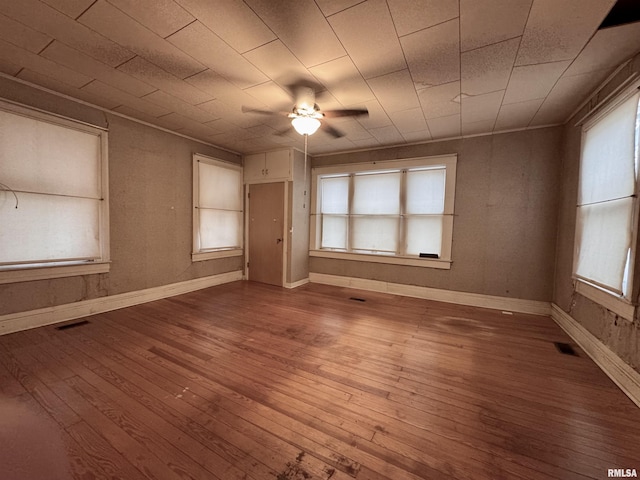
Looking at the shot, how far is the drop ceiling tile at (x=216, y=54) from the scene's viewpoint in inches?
79.0

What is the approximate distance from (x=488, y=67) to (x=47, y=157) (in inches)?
193

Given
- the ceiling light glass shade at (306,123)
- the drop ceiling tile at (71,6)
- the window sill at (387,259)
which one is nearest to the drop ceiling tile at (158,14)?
the drop ceiling tile at (71,6)

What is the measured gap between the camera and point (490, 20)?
181 centimetres

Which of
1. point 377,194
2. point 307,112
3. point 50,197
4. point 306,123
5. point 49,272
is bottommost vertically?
point 49,272

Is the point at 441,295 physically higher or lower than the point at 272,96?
lower

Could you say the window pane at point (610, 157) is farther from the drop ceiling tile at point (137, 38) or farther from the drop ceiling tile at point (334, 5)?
the drop ceiling tile at point (137, 38)

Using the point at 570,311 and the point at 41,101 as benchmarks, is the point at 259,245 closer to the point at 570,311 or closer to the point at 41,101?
the point at 41,101

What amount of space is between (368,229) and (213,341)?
3.47 m

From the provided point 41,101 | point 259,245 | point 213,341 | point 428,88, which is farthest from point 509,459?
point 41,101

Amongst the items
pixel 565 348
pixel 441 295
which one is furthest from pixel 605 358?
pixel 441 295

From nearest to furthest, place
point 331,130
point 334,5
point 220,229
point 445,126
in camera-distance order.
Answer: point 334,5, point 445,126, point 331,130, point 220,229

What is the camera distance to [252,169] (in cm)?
549

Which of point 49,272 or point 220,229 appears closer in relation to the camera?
point 49,272

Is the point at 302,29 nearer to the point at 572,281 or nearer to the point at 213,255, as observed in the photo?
the point at 572,281
